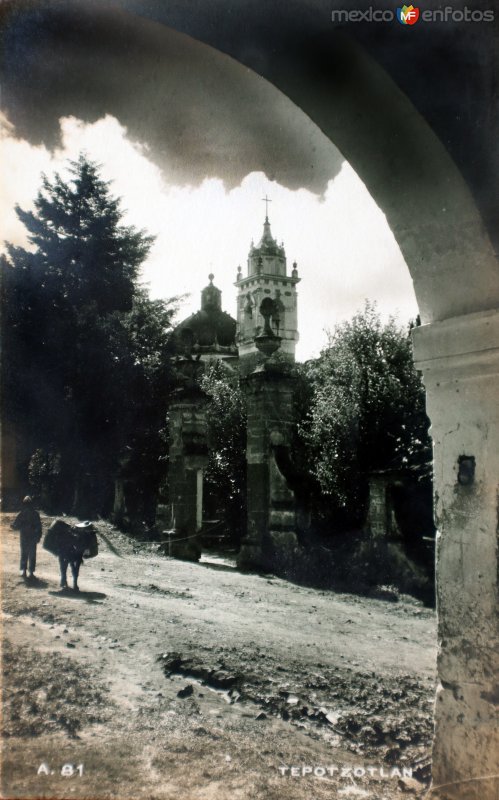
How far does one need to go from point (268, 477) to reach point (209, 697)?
19.8ft

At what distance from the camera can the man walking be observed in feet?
24.7

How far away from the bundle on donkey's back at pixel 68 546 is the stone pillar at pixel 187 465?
399 cm

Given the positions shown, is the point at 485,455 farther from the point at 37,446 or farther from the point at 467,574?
the point at 37,446

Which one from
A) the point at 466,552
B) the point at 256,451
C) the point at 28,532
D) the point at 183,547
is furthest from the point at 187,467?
the point at 466,552

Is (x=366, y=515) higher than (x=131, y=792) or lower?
higher

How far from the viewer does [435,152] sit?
2.46m

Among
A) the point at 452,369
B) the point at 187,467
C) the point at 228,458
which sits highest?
the point at 452,369

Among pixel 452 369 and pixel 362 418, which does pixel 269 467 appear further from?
pixel 452 369

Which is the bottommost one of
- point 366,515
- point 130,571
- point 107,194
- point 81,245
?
point 130,571

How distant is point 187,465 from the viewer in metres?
12.0

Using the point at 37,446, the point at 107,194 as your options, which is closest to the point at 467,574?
the point at 37,446

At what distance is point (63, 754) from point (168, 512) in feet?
32.1

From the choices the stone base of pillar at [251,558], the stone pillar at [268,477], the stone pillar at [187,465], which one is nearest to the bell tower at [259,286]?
the stone pillar at [187,465]

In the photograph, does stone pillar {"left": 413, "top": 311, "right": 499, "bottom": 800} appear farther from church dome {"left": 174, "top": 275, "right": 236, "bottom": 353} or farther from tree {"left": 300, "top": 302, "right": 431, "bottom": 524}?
church dome {"left": 174, "top": 275, "right": 236, "bottom": 353}
